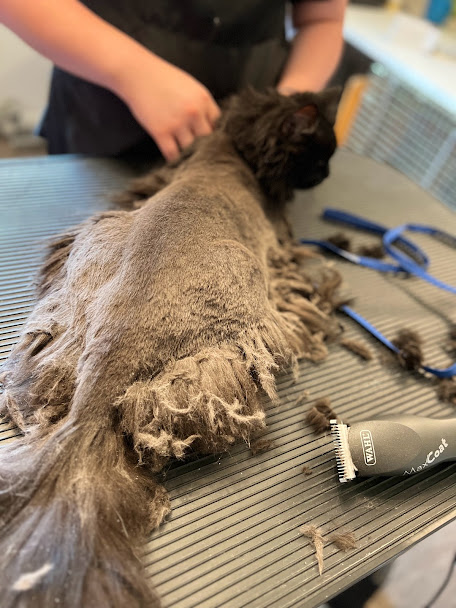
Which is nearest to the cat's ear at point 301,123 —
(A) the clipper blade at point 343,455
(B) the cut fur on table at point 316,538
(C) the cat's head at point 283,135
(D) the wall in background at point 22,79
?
(C) the cat's head at point 283,135

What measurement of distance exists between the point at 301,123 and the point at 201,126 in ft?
0.61

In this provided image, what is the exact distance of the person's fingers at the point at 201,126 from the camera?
0.81 meters

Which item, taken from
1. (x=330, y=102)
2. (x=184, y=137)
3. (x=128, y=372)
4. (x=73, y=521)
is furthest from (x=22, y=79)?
(x=73, y=521)

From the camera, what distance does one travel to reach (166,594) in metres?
0.41

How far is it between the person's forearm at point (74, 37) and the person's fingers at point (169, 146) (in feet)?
0.35

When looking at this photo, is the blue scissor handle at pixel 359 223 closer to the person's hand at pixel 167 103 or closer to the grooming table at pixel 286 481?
the grooming table at pixel 286 481

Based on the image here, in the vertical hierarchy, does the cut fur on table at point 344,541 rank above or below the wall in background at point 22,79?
above

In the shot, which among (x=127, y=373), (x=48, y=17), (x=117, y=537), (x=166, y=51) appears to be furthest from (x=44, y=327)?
(x=166, y=51)

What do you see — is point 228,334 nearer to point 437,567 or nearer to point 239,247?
point 239,247

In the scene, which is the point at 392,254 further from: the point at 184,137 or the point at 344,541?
the point at 344,541

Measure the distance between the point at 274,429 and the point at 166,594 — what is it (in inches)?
8.7

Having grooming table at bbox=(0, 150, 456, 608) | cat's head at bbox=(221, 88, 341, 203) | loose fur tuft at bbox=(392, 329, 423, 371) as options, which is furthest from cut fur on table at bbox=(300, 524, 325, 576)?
cat's head at bbox=(221, 88, 341, 203)

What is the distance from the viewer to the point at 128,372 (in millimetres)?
462

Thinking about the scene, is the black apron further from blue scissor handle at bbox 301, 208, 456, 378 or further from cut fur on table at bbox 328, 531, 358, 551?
cut fur on table at bbox 328, 531, 358, 551
